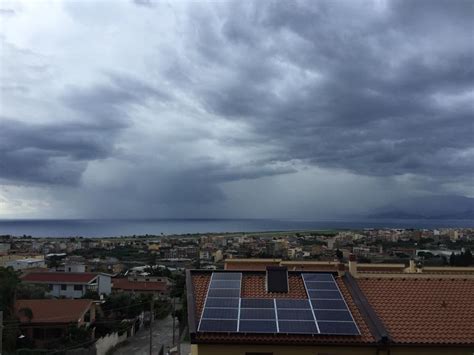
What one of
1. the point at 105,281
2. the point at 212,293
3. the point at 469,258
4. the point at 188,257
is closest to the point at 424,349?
the point at 212,293

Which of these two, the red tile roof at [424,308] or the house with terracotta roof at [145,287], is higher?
the red tile roof at [424,308]

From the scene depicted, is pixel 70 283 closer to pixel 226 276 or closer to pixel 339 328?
pixel 226 276

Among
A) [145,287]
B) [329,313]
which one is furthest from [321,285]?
[145,287]

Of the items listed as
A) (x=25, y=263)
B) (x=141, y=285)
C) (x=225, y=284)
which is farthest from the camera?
(x=25, y=263)

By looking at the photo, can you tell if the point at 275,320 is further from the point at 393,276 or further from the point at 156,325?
the point at 156,325

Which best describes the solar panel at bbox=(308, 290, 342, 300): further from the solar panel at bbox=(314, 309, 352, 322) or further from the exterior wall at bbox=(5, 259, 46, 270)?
the exterior wall at bbox=(5, 259, 46, 270)

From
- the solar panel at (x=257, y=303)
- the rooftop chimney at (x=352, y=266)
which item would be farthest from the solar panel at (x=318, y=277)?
the solar panel at (x=257, y=303)

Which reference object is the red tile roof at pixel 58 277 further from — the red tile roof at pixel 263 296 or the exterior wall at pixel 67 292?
the red tile roof at pixel 263 296
